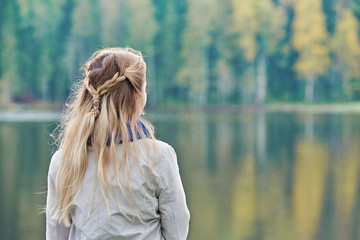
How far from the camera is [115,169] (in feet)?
3.99

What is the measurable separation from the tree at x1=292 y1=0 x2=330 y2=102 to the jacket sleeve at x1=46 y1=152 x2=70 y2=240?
29.2m

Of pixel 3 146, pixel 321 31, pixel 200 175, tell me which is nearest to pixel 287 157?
pixel 200 175

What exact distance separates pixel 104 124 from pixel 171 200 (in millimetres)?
214

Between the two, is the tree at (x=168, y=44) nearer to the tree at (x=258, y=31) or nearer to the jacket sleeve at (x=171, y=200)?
the tree at (x=258, y=31)

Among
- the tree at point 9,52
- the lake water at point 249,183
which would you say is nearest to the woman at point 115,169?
the lake water at point 249,183

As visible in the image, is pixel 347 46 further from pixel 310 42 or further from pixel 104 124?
pixel 104 124

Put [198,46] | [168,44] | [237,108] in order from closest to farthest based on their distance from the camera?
1. [237,108]
2. [198,46]
3. [168,44]

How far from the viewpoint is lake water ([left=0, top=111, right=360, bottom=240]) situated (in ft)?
19.3

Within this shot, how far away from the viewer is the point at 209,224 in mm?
6094

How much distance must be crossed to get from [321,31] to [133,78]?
29.5 metres

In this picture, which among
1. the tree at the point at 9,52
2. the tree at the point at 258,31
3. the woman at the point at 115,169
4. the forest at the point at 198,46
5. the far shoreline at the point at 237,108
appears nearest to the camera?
the woman at the point at 115,169

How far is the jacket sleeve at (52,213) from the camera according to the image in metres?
1.28

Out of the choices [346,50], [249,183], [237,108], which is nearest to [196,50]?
[237,108]

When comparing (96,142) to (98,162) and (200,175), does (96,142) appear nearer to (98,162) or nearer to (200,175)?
(98,162)
